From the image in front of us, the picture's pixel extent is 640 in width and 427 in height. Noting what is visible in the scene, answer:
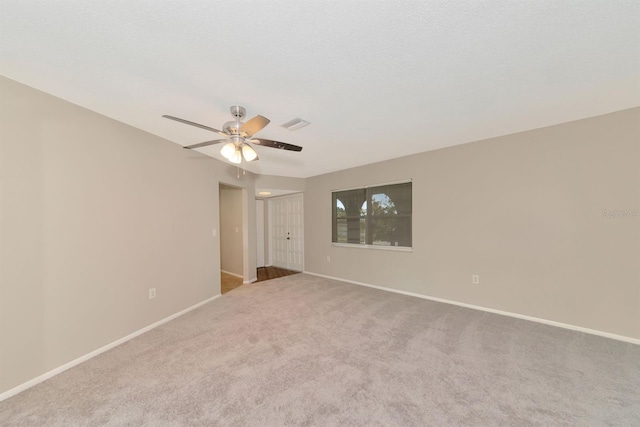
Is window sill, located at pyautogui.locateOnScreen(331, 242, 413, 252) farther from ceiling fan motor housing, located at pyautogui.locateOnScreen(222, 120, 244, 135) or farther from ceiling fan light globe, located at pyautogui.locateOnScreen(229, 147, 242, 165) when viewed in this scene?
ceiling fan motor housing, located at pyautogui.locateOnScreen(222, 120, 244, 135)

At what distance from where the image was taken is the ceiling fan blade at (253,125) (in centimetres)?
193

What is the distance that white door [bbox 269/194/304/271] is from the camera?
6.13 m

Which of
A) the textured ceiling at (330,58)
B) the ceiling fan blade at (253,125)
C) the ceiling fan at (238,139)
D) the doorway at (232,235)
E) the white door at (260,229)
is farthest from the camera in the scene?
the white door at (260,229)

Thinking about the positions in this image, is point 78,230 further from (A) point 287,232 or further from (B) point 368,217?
(A) point 287,232

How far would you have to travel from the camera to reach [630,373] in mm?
2002

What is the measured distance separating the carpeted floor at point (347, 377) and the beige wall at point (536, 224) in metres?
0.43

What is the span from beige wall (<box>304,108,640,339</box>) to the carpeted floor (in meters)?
0.43

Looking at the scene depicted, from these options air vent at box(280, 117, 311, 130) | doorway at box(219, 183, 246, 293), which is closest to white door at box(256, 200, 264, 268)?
doorway at box(219, 183, 246, 293)

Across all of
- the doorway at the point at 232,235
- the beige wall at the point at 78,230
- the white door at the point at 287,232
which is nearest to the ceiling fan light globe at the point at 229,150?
the beige wall at the point at 78,230

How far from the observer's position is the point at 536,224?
3043 mm

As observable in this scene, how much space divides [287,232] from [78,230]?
4.41m

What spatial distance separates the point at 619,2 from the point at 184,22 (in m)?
2.28

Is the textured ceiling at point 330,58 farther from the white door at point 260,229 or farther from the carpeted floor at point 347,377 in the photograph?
the white door at point 260,229

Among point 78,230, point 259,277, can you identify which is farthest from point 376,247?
point 78,230
